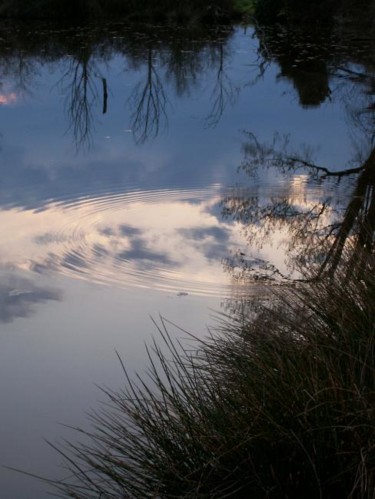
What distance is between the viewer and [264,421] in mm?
3760

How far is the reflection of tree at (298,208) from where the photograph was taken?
29.1 ft

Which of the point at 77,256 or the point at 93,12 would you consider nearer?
the point at 77,256

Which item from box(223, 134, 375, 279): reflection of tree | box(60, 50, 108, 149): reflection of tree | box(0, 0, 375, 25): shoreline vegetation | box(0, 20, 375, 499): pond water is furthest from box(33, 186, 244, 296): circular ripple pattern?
box(0, 0, 375, 25): shoreline vegetation

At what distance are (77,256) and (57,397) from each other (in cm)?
295

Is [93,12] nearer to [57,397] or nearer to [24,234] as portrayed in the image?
[24,234]

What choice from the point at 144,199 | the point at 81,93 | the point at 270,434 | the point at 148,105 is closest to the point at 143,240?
the point at 144,199

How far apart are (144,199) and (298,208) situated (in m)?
1.94

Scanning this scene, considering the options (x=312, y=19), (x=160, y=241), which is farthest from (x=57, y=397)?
(x=312, y=19)

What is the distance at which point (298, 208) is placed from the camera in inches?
426

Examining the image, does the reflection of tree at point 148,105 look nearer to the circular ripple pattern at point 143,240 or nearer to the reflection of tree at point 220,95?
the reflection of tree at point 220,95

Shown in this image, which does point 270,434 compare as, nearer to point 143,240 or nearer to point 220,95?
point 143,240

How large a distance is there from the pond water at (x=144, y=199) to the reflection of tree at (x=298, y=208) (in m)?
0.03

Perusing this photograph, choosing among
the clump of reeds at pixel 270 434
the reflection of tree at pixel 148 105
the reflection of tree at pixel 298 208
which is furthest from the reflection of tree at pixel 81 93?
the clump of reeds at pixel 270 434

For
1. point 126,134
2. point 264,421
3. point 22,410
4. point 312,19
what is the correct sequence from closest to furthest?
point 264,421 < point 22,410 < point 126,134 < point 312,19
